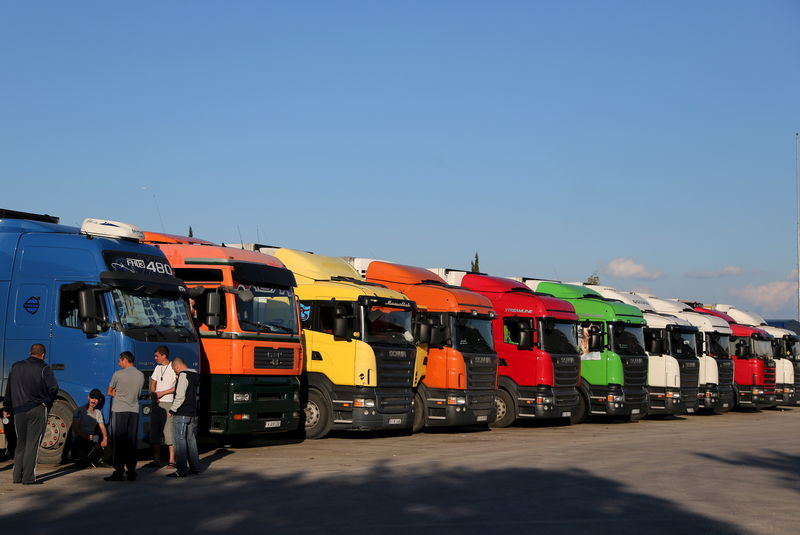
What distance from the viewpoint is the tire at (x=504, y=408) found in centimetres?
2475

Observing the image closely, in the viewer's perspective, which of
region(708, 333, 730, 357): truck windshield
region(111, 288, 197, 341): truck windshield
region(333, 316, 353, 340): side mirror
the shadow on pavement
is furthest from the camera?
region(708, 333, 730, 357): truck windshield

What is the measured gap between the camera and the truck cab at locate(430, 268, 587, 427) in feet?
80.0

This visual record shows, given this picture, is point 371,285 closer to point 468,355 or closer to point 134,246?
point 468,355

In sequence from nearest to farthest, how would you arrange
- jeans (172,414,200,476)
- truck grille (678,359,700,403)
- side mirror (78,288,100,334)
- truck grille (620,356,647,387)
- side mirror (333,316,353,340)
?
1. jeans (172,414,200,476)
2. side mirror (78,288,100,334)
3. side mirror (333,316,353,340)
4. truck grille (620,356,647,387)
5. truck grille (678,359,700,403)

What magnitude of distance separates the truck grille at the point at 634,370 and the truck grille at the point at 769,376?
9.82 metres

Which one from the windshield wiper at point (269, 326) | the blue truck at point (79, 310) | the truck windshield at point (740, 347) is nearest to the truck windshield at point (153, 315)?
the blue truck at point (79, 310)

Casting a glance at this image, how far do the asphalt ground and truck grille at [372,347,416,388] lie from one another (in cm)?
123

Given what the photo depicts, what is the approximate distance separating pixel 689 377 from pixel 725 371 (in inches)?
144

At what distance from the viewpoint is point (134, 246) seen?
16.0 m

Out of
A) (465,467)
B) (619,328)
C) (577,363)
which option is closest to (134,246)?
(465,467)

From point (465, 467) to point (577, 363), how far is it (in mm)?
10966

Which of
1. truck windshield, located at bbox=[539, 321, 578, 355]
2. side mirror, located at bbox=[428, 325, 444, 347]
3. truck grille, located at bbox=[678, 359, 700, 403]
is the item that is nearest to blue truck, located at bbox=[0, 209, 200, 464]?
side mirror, located at bbox=[428, 325, 444, 347]

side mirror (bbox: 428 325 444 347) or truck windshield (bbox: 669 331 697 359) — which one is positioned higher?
truck windshield (bbox: 669 331 697 359)

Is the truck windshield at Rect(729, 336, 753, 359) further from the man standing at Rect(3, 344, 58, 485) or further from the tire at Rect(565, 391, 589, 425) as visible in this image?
the man standing at Rect(3, 344, 58, 485)
